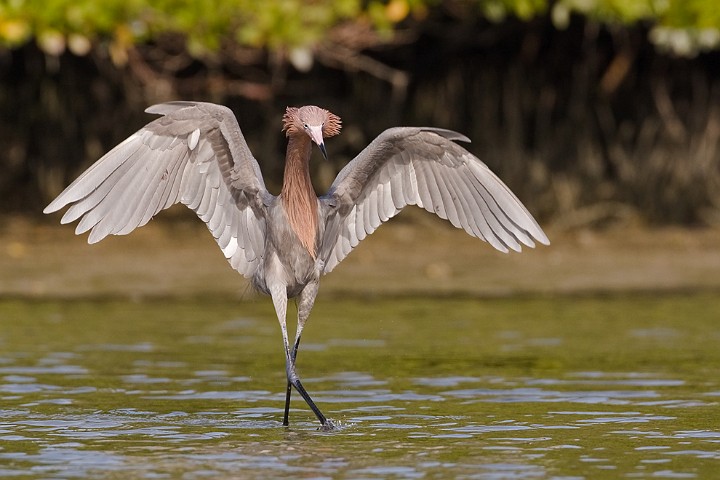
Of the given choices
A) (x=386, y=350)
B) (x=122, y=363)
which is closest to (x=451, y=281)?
(x=386, y=350)

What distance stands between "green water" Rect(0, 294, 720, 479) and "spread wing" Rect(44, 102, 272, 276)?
94cm

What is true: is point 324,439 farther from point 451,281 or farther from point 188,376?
point 451,281

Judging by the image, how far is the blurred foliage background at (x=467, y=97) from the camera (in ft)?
56.4

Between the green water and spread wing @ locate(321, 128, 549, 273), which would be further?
spread wing @ locate(321, 128, 549, 273)

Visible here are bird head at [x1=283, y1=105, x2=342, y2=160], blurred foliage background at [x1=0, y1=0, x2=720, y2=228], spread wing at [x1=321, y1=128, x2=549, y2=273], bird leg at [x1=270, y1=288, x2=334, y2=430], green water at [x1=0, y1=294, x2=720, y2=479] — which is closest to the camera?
green water at [x1=0, y1=294, x2=720, y2=479]

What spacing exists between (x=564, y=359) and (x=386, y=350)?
1108mm

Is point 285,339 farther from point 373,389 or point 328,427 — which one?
point 373,389

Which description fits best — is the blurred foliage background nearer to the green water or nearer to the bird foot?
the green water

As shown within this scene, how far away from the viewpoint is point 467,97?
63.5 feet

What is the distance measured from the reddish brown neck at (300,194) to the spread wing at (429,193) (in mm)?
216

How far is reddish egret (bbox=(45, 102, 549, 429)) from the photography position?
8055mm

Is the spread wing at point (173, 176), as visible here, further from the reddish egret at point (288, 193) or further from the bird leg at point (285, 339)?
the bird leg at point (285, 339)

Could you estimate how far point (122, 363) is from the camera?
1005cm

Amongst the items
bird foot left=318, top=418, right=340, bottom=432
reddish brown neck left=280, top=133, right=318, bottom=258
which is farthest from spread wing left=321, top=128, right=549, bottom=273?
bird foot left=318, top=418, right=340, bottom=432
